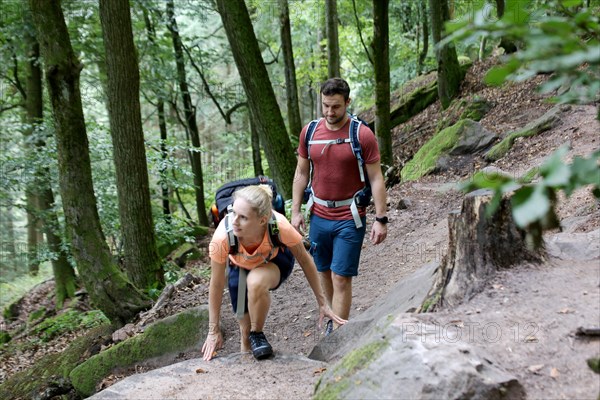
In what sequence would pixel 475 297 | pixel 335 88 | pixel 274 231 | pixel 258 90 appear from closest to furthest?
pixel 475 297 < pixel 274 231 < pixel 335 88 < pixel 258 90

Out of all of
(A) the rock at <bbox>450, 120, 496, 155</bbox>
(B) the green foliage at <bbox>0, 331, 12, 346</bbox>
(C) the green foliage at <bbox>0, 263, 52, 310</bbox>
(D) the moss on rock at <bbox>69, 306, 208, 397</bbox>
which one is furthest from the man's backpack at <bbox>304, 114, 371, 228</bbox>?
(C) the green foliage at <bbox>0, 263, 52, 310</bbox>

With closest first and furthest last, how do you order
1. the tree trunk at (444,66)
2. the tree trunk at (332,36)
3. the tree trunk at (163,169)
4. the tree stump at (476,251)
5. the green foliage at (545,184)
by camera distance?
the green foliage at (545,184), the tree stump at (476,251), the tree trunk at (163,169), the tree trunk at (332,36), the tree trunk at (444,66)

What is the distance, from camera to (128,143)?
7.29 meters

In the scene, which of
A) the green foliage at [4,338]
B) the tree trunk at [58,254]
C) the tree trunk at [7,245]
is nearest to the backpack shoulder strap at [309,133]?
the tree trunk at [58,254]

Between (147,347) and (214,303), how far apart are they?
5.98 feet

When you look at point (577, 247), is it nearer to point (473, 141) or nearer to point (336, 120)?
point (336, 120)

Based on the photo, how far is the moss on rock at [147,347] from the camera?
5.48 meters

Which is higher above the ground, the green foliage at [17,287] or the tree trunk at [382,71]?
the tree trunk at [382,71]

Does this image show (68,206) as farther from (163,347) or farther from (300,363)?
(300,363)

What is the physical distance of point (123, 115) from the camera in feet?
23.7

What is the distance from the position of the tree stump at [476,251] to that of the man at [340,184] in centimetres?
115

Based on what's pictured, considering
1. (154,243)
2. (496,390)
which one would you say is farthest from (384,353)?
(154,243)

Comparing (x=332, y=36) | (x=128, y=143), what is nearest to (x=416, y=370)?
(x=128, y=143)

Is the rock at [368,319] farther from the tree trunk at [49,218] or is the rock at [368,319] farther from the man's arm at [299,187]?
the tree trunk at [49,218]
